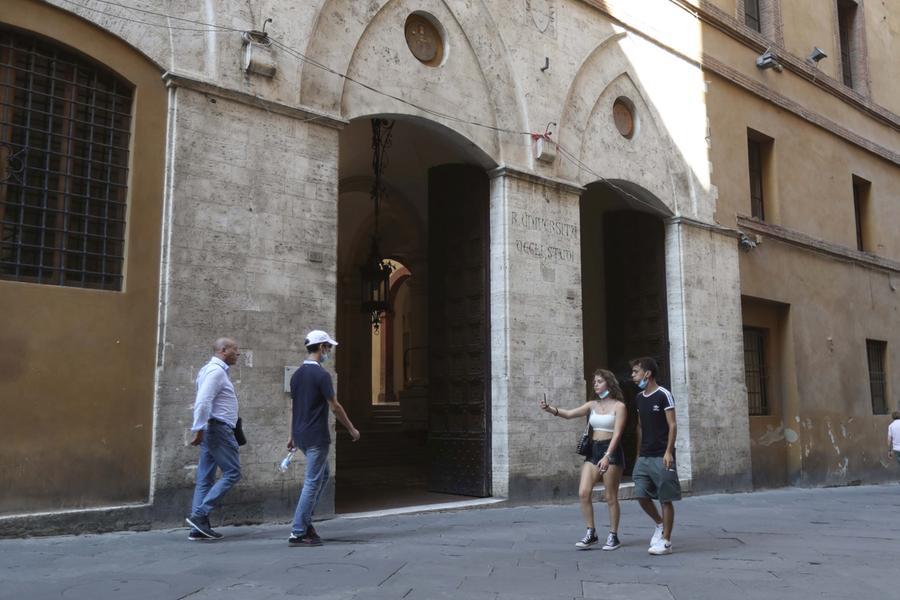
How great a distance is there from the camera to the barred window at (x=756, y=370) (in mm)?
14562

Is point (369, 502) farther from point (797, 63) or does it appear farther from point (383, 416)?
point (797, 63)

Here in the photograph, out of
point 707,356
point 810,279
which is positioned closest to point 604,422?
point 707,356

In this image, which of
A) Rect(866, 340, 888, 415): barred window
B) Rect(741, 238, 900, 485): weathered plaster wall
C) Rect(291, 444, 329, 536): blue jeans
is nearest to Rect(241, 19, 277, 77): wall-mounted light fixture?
Rect(291, 444, 329, 536): blue jeans

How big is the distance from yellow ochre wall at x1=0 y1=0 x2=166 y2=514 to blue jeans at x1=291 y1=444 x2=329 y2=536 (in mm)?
1598

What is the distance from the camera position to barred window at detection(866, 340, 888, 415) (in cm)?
1720

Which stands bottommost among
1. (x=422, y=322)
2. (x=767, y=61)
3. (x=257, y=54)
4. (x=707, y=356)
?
(x=707, y=356)

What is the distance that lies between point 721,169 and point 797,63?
3.84 meters

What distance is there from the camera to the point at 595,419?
678cm

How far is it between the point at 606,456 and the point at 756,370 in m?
9.28

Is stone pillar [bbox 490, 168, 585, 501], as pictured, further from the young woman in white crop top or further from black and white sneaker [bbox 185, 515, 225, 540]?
black and white sneaker [bbox 185, 515, 225, 540]

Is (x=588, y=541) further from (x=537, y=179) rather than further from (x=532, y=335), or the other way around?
(x=537, y=179)

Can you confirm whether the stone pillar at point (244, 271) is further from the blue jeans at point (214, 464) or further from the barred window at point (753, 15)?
the barred window at point (753, 15)

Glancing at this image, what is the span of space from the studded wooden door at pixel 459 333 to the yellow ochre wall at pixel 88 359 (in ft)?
14.5

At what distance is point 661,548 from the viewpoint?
6.45 metres
